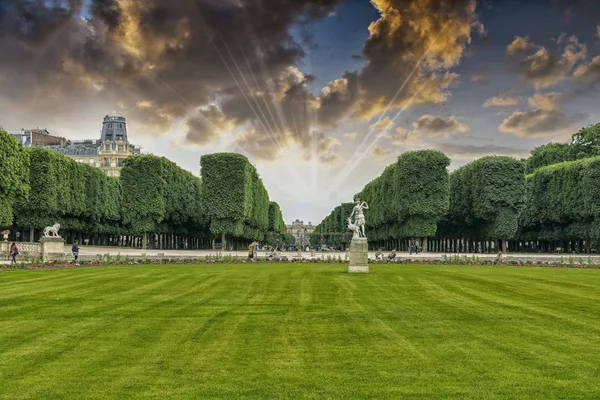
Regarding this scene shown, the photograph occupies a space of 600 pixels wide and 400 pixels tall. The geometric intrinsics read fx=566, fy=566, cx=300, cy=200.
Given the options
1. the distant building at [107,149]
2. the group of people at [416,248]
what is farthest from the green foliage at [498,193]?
the distant building at [107,149]

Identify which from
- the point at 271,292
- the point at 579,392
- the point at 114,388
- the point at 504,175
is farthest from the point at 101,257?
the point at 504,175

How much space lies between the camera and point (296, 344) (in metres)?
11.2

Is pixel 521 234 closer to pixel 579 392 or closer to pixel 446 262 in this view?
pixel 446 262

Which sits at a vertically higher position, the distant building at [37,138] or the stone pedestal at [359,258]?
the distant building at [37,138]

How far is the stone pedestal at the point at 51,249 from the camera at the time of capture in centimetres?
4125

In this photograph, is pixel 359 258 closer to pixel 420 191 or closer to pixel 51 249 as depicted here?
pixel 51 249

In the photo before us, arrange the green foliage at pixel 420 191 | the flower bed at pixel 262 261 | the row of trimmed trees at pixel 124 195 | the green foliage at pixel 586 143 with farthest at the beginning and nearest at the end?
the green foliage at pixel 586 143 < the green foliage at pixel 420 191 < the row of trimmed trees at pixel 124 195 < the flower bed at pixel 262 261

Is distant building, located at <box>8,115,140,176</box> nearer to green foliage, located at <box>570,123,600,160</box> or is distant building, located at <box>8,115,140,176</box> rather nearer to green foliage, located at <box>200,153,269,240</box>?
green foliage, located at <box>200,153,269,240</box>

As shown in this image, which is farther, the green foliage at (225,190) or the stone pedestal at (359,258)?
the green foliage at (225,190)

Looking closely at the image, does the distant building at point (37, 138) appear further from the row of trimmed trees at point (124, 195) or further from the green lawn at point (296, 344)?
the green lawn at point (296, 344)

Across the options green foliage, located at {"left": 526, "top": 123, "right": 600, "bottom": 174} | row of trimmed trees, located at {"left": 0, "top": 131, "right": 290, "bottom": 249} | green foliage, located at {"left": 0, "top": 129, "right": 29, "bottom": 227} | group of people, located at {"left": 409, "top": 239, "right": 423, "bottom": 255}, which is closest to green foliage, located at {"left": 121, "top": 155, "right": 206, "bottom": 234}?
row of trimmed trees, located at {"left": 0, "top": 131, "right": 290, "bottom": 249}

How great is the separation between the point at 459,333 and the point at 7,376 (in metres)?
8.78

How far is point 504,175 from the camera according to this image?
224ft

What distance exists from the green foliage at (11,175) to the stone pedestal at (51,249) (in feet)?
48.8
